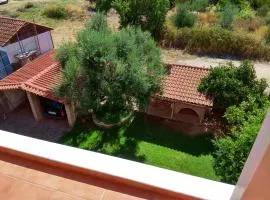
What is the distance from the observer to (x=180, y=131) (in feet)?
44.9

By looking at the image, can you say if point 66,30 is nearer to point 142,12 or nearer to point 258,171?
Answer: point 142,12

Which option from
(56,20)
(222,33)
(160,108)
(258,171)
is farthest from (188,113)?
(56,20)

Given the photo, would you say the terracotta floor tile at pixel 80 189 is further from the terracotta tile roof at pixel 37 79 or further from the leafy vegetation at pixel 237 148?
the terracotta tile roof at pixel 37 79

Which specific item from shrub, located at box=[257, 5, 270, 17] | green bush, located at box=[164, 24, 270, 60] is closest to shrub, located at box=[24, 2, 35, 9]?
green bush, located at box=[164, 24, 270, 60]


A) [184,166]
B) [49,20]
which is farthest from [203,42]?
[49,20]

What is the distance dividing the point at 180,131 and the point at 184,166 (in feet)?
6.84

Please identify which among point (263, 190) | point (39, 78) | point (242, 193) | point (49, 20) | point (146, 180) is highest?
point (263, 190)

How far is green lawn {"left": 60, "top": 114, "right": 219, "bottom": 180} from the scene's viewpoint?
477 inches

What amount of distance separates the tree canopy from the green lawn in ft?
4.98

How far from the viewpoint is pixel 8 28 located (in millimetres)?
17547

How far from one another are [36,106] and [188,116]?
7.31 metres

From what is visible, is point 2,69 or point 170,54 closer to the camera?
point 2,69

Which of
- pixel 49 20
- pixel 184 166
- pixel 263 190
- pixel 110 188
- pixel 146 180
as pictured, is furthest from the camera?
pixel 49 20

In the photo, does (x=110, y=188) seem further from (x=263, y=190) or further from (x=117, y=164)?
(x=263, y=190)
